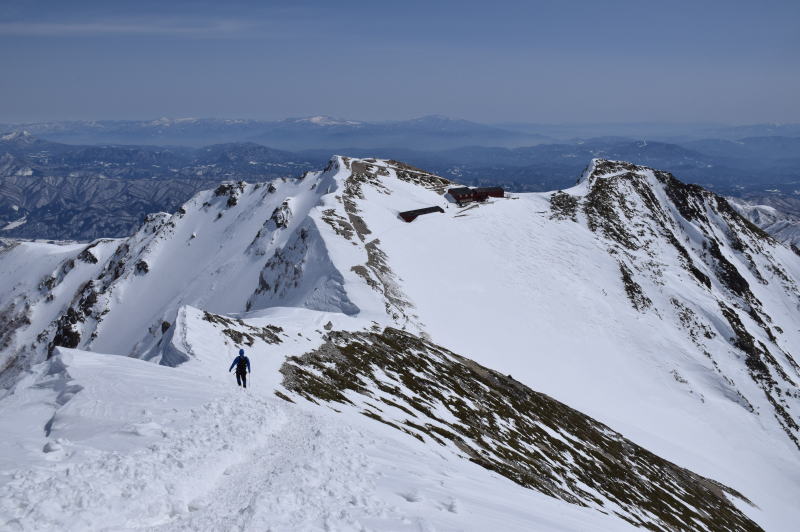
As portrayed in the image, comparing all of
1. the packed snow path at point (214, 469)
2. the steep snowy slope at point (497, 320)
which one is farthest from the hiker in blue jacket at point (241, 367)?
the steep snowy slope at point (497, 320)

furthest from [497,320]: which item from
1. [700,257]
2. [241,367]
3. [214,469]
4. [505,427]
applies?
[700,257]

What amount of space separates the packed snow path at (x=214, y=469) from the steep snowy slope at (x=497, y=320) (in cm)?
105

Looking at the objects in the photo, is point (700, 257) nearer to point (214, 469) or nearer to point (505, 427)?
point (505, 427)

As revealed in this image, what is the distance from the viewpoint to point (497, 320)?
200 ft

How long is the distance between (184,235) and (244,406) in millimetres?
101386

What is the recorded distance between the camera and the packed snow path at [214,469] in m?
12.0

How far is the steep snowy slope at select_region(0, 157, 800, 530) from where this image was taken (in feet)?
Result: 101

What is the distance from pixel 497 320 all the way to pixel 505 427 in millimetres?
27556

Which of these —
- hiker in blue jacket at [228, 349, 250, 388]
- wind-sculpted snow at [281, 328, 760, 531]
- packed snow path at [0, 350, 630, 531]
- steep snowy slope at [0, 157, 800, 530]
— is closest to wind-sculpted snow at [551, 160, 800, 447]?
steep snowy slope at [0, 157, 800, 530]

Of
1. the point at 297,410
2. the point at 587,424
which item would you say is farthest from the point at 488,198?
the point at 297,410

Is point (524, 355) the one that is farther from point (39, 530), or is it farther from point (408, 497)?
point (39, 530)

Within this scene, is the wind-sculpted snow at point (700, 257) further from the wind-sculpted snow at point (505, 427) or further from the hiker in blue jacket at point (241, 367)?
the hiker in blue jacket at point (241, 367)

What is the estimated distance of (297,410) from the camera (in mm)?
20984

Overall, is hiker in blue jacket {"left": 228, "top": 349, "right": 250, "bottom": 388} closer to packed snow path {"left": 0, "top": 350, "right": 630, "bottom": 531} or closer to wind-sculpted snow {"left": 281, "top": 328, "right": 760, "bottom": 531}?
packed snow path {"left": 0, "top": 350, "right": 630, "bottom": 531}
